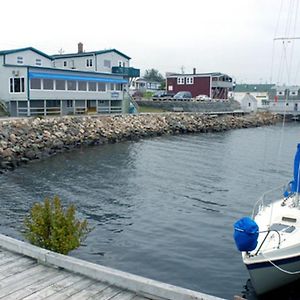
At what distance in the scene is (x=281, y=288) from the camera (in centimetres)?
1061

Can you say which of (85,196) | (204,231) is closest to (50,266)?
(204,231)

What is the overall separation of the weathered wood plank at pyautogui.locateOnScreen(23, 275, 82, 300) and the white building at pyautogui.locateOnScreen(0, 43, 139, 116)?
3521 centimetres

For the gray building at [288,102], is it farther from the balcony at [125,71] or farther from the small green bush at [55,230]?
the small green bush at [55,230]

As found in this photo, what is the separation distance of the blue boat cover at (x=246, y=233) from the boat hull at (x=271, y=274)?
988 mm

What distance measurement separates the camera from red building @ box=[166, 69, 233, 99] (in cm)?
8225

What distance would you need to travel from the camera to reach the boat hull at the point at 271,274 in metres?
9.89

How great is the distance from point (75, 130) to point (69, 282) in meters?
31.8

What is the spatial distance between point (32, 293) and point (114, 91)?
45.3 m

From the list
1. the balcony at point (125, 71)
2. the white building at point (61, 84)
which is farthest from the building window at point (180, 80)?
the balcony at point (125, 71)

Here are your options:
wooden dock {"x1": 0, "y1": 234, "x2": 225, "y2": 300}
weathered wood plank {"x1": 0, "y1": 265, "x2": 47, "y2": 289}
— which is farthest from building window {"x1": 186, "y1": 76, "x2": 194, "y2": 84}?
weathered wood plank {"x1": 0, "y1": 265, "x2": 47, "y2": 289}

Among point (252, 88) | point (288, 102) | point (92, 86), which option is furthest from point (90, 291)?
point (252, 88)

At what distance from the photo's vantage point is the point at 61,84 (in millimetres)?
43875

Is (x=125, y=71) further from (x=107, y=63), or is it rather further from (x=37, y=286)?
(x=37, y=286)

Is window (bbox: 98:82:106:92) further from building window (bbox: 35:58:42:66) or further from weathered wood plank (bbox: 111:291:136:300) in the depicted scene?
weathered wood plank (bbox: 111:291:136:300)
